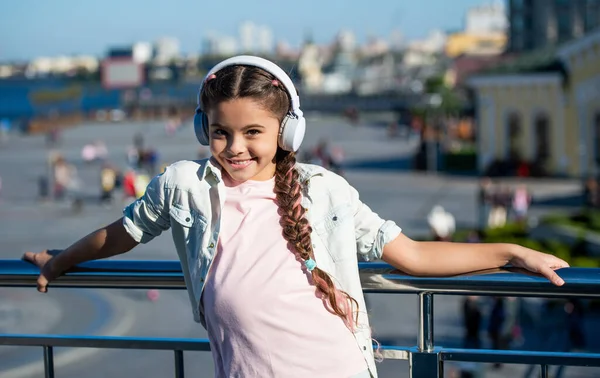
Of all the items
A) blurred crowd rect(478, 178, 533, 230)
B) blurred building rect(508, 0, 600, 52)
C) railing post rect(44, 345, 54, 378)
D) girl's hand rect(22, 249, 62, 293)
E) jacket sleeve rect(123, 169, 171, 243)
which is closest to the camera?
jacket sleeve rect(123, 169, 171, 243)

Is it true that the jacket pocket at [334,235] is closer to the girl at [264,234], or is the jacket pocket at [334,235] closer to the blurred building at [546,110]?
the girl at [264,234]

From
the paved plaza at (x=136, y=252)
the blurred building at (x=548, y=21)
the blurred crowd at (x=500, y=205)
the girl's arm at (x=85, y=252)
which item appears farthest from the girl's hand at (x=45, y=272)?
the blurred building at (x=548, y=21)

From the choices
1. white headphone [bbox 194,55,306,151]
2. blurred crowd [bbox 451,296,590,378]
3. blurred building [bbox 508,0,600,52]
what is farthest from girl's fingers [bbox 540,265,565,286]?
blurred building [bbox 508,0,600,52]

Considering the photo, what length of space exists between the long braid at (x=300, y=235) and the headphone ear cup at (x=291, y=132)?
0.06m

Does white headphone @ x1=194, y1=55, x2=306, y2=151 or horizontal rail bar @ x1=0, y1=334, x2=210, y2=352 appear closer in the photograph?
white headphone @ x1=194, y1=55, x2=306, y2=151

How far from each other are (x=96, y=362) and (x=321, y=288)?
11.4 ft

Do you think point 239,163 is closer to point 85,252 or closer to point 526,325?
point 85,252

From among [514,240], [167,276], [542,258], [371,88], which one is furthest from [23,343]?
[371,88]

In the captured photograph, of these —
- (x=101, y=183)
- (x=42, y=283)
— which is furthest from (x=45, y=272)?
(x=101, y=183)

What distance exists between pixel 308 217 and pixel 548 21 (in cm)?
7600

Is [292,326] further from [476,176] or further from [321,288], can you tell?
[476,176]

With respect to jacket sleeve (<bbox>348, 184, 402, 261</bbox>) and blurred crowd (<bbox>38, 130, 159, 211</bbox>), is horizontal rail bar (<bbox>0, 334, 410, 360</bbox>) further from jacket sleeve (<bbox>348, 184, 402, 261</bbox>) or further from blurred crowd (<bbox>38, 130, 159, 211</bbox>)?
blurred crowd (<bbox>38, 130, 159, 211</bbox>)

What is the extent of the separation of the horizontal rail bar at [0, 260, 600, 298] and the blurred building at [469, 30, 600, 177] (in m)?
36.2

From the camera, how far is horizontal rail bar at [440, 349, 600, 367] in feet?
10.3
